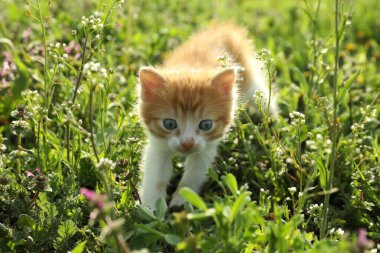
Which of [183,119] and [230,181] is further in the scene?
[183,119]

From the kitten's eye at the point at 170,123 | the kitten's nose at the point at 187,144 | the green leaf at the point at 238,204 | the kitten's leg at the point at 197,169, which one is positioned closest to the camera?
the green leaf at the point at 238,204

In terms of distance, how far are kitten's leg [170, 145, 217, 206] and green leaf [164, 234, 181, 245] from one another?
1061 millimetres

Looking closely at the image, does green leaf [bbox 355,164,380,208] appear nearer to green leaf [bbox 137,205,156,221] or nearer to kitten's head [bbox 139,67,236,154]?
kitten's head [bbox 139,67,236,154]

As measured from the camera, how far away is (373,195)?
118 inches

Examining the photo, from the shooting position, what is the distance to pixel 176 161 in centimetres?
376

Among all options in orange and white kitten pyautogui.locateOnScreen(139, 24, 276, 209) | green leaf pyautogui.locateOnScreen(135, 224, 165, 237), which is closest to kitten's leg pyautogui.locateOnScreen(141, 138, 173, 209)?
orange and white kitten pyautogui.locateOnScreen(139, 24, 276, 209)

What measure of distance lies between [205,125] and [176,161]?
1.76ft

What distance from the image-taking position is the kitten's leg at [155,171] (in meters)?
3.31

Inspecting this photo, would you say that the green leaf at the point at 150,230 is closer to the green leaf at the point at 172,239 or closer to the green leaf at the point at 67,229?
the green leaf at the point at 172,239

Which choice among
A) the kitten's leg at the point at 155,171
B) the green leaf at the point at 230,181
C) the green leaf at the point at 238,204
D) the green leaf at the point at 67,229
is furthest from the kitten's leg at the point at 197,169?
the green leaf at the point at 238,204

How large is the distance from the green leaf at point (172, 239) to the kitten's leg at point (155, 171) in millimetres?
988

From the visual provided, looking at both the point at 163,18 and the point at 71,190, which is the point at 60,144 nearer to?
the point at 71,190

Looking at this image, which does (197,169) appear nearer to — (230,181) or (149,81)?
(149,81)

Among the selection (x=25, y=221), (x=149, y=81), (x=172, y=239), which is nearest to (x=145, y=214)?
(x=172, y=239)
